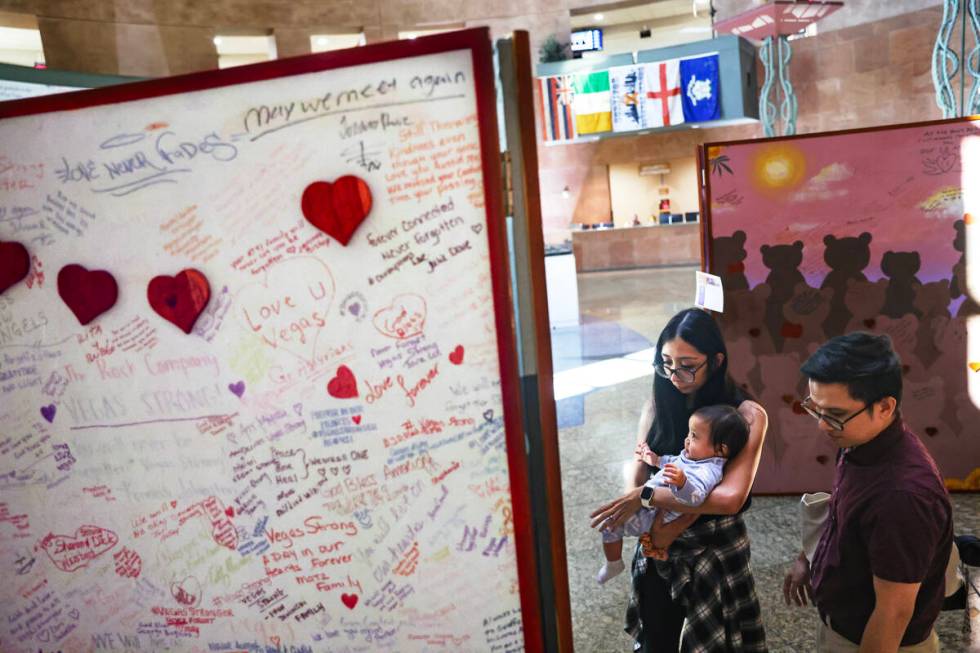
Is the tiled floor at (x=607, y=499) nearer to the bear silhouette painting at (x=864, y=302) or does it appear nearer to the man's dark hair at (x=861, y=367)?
the bear silhouette painting at (x=864, y=302)

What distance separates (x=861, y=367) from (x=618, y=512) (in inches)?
29.8

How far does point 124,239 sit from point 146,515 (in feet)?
2.39

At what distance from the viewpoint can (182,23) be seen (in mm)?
12133

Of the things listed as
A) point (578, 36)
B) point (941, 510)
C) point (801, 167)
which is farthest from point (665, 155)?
point (941, 510)

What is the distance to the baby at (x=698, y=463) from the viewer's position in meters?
2.10

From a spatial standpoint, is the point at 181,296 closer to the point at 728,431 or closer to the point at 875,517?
the point at 728,431

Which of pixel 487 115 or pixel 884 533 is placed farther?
pixel 884 533

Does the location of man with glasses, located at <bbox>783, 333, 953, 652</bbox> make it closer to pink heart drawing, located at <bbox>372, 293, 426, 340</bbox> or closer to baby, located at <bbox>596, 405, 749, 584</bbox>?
baby, located at <bbox>596, 405, 749, 584</bbox>

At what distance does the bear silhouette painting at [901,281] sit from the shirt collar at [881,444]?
2.37m

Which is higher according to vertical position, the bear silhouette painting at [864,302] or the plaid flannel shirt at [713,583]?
the bear silhouette painting at [864,302]

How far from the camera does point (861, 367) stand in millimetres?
1952

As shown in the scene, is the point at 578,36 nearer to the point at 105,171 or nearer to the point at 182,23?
the point at 182,23

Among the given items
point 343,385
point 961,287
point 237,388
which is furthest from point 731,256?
point 237,388

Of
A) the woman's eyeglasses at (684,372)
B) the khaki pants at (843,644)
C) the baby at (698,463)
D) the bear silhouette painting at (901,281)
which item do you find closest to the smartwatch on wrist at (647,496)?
the baby at (698,463)
